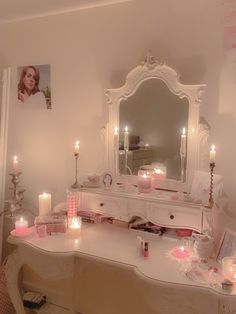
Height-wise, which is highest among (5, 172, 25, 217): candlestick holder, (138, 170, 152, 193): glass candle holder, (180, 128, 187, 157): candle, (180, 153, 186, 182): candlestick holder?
(180, 128, 187, 157): candle

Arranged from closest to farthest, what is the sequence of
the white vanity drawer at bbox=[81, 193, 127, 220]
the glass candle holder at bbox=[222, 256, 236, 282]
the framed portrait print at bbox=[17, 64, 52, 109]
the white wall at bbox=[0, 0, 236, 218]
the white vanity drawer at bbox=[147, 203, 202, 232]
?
the glass candle holder at bbox=[222, 256, 236, 282] → the white vanity drawer at bbox=[147, 203, 202, 232] → the white wall at bbox=[0, 0, 236, 218] → the white vanity drawer at bbox=[81, 193, 127, 220] → the framed portrait print at bbox=[17, 64, 52, 109]

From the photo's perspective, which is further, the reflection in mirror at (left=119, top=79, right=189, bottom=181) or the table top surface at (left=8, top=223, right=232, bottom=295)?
the reflection in mirror at (left=119, top=79, right=189, bottom=181)

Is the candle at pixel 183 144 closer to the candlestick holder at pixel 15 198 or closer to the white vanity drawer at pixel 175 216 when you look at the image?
the white vanity drawer at pixel 175 216

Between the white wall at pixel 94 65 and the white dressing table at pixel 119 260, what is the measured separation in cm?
53

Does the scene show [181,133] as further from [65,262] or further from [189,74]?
[65,262]

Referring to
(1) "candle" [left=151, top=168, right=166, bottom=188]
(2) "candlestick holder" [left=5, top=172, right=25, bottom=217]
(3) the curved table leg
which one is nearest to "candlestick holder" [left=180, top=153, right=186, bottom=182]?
(1) "candle" [left=151, top=168, right=166, bottom=188]

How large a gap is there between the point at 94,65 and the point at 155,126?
0.65 meters

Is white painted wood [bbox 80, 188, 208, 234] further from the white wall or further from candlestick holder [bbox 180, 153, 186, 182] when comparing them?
the white wall

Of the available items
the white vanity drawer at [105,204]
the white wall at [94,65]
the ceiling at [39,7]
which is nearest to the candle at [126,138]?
the white wall at [94,65]

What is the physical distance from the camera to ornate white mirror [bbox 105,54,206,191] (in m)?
1.91

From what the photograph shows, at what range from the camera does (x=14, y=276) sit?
6.79 feet

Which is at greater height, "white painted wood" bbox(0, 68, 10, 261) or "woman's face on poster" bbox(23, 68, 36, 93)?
"woman's face on poster" bbox(23, 68, 36, 93)

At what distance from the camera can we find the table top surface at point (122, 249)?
1.50m

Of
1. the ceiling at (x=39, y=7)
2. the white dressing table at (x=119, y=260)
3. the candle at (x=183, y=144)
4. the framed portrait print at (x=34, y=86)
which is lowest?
the white dressing table at (x=119, y=260)
